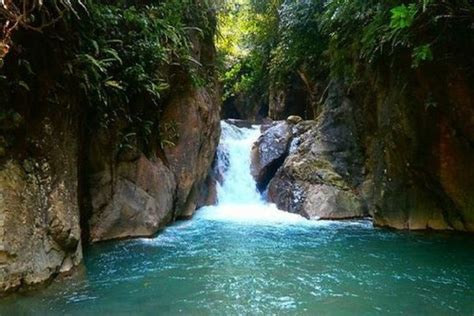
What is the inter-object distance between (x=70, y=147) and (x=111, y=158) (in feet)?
6.51

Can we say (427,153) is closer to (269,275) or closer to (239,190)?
(269,275)

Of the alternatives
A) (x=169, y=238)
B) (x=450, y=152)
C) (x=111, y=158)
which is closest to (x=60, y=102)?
(x=111, y=158)

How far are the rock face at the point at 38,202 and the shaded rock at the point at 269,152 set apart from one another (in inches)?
334

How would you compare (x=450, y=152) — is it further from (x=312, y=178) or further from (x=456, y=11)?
(x=312, y=178)

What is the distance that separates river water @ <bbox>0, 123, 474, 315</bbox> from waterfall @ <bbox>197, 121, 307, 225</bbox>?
132 centimetres

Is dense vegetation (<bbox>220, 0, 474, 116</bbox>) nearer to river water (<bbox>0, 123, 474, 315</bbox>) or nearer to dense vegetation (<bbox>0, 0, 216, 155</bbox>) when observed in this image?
river water (<bbox>0, 123, 474, 315</bbox>)

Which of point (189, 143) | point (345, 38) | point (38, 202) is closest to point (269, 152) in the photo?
point (189, 143)

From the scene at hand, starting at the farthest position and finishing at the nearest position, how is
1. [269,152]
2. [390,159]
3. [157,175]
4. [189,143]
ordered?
[269,152], [189,143], [390,159], [157,175]

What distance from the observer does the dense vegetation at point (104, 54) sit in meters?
4.94

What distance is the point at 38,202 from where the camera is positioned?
5152mm

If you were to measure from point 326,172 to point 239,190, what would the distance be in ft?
10.4

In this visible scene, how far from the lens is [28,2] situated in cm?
464

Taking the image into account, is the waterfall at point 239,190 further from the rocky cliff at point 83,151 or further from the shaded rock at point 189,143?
the rocky cliff at point 83,151

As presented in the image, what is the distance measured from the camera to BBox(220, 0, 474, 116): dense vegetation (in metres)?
7.07
